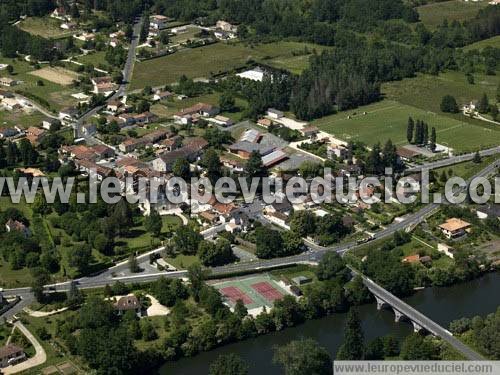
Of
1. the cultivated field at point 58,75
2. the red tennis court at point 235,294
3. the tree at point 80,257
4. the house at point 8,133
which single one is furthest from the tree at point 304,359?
the cultivated field at point 58,75

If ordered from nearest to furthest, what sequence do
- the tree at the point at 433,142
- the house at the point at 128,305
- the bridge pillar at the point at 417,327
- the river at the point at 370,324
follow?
the river at the point at 370,324
the bridge pillar at the point at 417,327
the house at the point at 128,305
the tree at the point at 433,142

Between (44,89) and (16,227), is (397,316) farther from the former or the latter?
(44,89)

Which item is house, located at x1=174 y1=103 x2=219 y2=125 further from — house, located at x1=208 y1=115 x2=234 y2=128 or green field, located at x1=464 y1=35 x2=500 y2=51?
green field, located at x1=464 y1=35 x2=500 y2=51

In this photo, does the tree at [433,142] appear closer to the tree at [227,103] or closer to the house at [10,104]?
the tree at [227,103]

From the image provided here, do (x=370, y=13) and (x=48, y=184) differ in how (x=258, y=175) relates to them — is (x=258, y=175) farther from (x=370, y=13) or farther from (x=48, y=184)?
(x=370, y=13)

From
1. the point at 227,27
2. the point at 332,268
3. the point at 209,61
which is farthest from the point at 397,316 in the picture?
the point at 227,27
